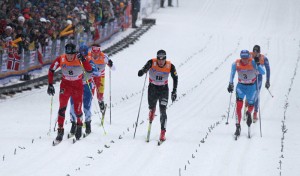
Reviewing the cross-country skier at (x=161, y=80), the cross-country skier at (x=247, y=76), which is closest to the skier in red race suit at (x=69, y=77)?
the cross-country skier at (x=161, y=80)

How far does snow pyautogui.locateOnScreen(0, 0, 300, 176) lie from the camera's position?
32.7ft

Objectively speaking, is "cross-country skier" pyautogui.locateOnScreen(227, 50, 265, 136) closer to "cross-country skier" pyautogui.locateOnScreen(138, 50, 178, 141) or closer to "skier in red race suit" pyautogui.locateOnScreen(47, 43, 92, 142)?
"cross-country skier" pyautogui.locateOnScreen(138, 50, 178, 141)

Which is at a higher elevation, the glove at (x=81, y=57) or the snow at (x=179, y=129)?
the glove at (x=81, y=57)

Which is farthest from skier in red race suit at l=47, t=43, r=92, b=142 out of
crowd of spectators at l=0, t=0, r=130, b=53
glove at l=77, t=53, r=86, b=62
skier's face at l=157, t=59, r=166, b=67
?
crowd of spectators at l=0, t=0, r=130, b=53

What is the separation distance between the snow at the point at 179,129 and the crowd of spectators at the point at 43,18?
7.43ft

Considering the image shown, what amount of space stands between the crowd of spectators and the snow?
7.43 feet

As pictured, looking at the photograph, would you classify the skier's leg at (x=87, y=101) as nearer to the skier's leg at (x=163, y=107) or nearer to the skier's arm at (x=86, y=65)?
the skier's arm at (x=86, y=65)

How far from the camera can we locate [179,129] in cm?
1361

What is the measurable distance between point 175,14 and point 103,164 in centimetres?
3638

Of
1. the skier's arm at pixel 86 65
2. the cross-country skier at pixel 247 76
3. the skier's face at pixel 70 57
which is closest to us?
the skier's face at pixel 70 57

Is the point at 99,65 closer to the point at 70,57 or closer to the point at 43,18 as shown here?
the point at 70,57

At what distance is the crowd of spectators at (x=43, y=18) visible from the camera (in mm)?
19750

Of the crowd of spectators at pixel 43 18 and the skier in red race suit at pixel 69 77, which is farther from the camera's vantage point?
the crowd of spectators at pixel 43 18

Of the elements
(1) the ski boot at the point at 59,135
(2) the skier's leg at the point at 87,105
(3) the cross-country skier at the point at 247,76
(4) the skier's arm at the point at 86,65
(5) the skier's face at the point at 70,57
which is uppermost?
(5) the skier's face at the point at 70,57
